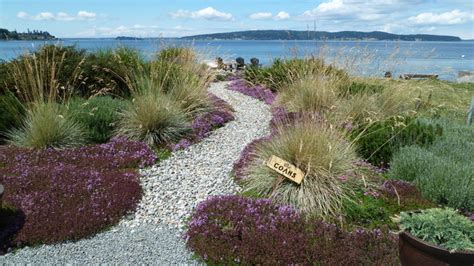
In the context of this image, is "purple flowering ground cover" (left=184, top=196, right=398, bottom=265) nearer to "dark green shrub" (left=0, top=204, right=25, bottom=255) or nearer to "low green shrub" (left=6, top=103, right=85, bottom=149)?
"dark green shrub" (left=0, top=204, right=25, bottom=255)

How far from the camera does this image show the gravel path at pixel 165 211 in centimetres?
392

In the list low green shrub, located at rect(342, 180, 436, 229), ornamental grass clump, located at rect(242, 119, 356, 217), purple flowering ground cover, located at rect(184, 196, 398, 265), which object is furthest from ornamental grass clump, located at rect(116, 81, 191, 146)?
low green shrub, located at rect(342, 180, 436, 229)

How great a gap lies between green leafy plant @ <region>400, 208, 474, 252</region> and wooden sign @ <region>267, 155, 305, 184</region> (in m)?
1.44

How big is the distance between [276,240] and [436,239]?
1338mm

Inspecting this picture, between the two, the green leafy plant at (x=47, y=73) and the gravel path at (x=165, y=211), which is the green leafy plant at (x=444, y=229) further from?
the green leafy plant at (x=47, y=73)

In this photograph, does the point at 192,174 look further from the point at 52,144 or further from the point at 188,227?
the point at 52,144

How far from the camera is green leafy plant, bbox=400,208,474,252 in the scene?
305 cm

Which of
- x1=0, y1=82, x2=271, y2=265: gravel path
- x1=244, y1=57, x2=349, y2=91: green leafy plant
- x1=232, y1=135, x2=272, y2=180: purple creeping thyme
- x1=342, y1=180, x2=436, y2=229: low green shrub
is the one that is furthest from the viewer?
x1=244, y1=57, x2=349, y2=91: green leafy plant

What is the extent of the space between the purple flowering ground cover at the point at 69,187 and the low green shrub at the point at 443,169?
3351 mm

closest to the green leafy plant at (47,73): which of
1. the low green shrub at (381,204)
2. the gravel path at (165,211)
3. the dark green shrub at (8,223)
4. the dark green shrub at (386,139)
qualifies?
the gravel path at (165,211)

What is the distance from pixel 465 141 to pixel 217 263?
455cm

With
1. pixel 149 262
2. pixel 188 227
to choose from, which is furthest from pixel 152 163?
pixel 149 262

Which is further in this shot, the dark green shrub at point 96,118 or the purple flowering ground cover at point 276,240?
the dark green shrub at point 96,118

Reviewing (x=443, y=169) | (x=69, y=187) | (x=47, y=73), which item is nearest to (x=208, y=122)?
(x=47, y=73)
